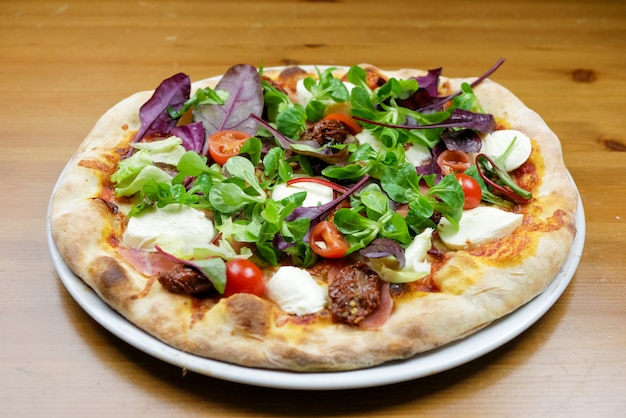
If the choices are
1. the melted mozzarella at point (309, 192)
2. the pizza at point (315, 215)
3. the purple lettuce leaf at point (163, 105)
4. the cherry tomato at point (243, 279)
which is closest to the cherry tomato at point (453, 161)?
the pizza at point (315, 215)

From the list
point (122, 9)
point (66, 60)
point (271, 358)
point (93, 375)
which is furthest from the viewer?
point (122, 9)

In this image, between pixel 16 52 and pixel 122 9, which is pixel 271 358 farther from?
pixel 122 9

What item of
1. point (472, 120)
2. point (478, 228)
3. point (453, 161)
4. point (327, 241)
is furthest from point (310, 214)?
point (472, 120)

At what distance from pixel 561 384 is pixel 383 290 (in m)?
0.68

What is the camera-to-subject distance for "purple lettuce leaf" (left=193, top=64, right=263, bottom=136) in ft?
11.6

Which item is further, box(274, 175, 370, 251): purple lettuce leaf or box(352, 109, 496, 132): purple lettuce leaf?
box(352, 109, 496, 132): purple lettuce leaf

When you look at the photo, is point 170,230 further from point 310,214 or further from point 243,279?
point 310,214

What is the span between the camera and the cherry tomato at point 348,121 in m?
3.56

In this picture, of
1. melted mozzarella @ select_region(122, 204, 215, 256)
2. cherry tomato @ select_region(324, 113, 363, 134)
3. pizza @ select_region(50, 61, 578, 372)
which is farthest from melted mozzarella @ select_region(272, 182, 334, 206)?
cherry tomato @ select_region(324, 113, 363, 134)

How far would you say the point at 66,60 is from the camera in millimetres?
4773

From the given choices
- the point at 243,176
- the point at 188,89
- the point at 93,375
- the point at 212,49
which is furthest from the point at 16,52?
the point at 93,375

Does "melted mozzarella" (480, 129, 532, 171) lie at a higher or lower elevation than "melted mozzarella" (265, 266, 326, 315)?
higher

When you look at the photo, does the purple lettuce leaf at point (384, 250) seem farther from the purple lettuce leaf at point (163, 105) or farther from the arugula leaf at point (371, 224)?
the purple lettuce leaf at point (163, 105)

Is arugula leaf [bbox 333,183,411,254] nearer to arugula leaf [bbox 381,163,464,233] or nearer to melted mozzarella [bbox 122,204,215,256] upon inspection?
arugula leaf [bbox 381,163,464,233]
